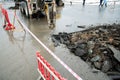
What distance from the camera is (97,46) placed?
8.77 m

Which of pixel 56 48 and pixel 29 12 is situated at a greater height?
pixel 29 12

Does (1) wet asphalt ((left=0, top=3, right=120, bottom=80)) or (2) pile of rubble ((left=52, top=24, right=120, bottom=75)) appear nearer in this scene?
(1) wet asphalt ((left=0, top=3, right=120, bottom=80))

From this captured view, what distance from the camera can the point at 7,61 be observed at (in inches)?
323

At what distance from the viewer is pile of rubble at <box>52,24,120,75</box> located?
7.26m

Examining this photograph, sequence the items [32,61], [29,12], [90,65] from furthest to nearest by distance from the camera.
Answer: [29,12] < [32,61] < [90,65]

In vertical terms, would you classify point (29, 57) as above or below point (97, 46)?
below

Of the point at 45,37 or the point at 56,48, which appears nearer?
the point at 56,48

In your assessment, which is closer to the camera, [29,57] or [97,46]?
[29,57]

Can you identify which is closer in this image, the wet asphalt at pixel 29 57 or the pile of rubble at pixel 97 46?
the wet asphalt at pixel 29 57

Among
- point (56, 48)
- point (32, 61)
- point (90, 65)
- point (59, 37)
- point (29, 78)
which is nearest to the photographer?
point (29, 78)

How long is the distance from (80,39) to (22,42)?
3155 millimetres

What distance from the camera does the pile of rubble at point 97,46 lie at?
726 centimetres

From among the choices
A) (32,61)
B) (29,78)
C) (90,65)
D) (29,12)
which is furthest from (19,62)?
(29,12)

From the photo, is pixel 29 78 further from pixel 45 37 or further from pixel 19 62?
pixel 45 37
